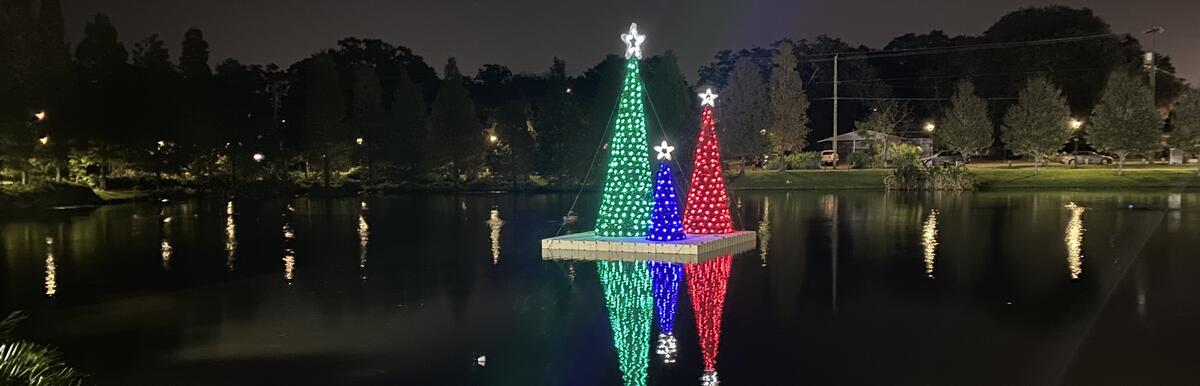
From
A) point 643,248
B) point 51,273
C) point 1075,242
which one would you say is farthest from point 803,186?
point 51,273

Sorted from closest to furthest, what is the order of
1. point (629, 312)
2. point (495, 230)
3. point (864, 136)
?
point (629, 312), point (495, 230), point (864, 136)

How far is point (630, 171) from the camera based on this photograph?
1805 cm

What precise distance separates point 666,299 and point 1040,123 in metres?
42.3

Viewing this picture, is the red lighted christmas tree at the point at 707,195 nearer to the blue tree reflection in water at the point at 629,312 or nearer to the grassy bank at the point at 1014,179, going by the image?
the blue tree reflection in water at the point at 629,312

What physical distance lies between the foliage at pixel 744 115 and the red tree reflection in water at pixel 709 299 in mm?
33081

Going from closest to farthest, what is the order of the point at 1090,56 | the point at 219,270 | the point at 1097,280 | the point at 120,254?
1. the point at 1097,280
2. the point at 219,270
3. the point at 120,254
4. the point at 1090,56

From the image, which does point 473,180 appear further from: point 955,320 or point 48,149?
point 955,320

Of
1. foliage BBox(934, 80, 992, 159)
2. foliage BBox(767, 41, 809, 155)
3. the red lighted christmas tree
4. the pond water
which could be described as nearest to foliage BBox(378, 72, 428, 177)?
foliage BBox(767, 41, 809, 155)

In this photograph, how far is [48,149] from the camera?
38188 millimetres

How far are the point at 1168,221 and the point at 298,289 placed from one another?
2137 centimetres

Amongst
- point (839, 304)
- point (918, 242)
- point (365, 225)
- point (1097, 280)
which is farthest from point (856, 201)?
point (839, 304)

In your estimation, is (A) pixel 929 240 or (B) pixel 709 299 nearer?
(B) pixel 709 299

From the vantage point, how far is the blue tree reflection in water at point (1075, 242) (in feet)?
48.0

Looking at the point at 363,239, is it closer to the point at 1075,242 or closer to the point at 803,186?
the point at 1075,242
